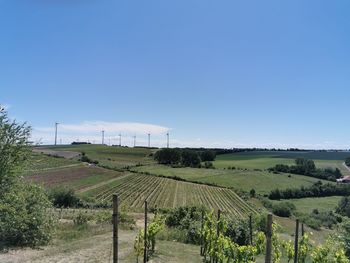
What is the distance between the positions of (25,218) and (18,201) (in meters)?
1.56

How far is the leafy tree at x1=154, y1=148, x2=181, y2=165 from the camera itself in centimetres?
14512

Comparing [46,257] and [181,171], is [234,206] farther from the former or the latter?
[46,257]

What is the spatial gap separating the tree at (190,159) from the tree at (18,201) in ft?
394

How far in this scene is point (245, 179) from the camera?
10844 cm

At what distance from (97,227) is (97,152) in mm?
134105

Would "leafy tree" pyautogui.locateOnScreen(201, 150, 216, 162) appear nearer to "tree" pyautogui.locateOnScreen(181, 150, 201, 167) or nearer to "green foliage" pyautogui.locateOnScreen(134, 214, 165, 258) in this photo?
"tree" pyautogui.locateOnScreen(181, 150, 201, 167)

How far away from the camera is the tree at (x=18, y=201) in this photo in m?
17.3

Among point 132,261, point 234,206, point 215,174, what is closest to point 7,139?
point 132,261

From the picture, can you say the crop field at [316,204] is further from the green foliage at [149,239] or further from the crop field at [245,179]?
the green foliage at [149,239]

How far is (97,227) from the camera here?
86.5 feet

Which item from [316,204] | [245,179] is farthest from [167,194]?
[316,204]

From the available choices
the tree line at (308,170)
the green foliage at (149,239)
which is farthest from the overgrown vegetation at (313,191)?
the green foliage at (149,239)

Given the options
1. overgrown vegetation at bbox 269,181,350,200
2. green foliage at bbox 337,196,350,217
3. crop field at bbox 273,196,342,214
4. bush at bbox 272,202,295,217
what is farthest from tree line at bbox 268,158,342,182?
bush at bbox 272,202,295,217

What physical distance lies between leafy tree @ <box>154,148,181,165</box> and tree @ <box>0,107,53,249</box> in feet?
398
